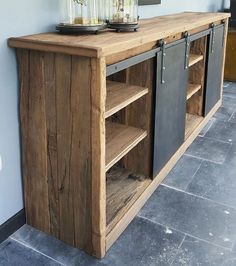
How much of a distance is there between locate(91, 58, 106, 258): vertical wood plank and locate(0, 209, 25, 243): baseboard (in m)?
0.45

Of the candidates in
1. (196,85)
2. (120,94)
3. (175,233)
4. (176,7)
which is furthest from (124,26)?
(176,7)

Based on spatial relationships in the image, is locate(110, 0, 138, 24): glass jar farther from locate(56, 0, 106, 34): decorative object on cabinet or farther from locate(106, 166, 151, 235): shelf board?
locate(106, 166, 151, 235): shelf board

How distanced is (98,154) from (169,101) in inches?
34.8

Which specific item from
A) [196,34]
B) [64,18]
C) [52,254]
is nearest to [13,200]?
[52,254]

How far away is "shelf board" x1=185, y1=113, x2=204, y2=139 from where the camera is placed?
2.87 m

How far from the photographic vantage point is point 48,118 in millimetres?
1569

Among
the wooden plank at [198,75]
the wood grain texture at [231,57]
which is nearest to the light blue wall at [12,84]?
the wooden plank at [198,75]

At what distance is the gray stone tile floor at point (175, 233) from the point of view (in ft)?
5.40

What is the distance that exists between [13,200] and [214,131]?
2.05m

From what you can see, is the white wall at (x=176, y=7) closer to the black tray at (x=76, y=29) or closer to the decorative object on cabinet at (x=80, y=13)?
the decorative object on cabinet at (x=80, y=13)

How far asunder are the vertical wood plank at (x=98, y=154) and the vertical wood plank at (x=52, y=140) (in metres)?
0.22

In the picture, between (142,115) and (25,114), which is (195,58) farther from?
(25,114)

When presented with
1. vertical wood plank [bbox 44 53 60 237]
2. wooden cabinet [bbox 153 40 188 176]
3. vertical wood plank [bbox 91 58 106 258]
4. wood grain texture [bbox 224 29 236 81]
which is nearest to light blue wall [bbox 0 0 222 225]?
vertical wood plank [bbox 44 53 60 237]

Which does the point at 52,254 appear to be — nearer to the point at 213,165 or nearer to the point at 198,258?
the point at 198,258
